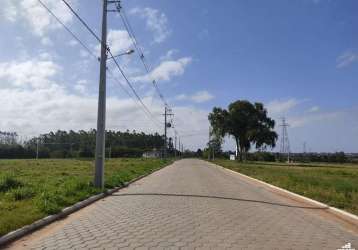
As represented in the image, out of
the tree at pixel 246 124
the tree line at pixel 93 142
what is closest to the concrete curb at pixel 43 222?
the tree at pixel 246 124

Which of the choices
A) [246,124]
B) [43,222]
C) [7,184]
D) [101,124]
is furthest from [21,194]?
[246,124]

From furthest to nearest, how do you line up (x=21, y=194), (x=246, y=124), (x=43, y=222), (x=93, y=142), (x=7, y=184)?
(x=93, y=142), (x=246, y=124), (x=7, y=184), (x=21, y=194), (x=43, y=222)

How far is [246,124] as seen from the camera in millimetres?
84562

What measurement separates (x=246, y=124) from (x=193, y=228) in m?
75.1

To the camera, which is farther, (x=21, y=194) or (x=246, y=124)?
(x=246, y=124)

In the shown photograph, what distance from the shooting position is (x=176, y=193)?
19031mm

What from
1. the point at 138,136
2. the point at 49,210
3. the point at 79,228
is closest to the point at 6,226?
the point at 79,228

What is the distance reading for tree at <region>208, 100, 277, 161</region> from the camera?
83.0 m

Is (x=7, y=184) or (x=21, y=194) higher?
(x=7, y=184)

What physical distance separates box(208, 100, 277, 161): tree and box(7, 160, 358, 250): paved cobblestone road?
2677 inches

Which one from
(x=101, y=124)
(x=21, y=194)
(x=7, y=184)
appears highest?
(x=101, y=124)

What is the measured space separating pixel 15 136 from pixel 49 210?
16232cm

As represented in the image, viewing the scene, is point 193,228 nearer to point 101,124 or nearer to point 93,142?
point 101,124

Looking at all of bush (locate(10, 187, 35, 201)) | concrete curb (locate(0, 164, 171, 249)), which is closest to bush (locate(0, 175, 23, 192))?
bush (locate(10, 187, 35, 201))
